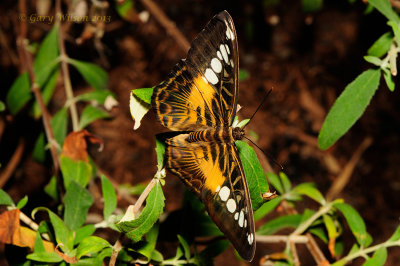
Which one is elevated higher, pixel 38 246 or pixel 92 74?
pixel 92 74

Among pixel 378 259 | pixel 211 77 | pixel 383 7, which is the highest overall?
pixel 383 7

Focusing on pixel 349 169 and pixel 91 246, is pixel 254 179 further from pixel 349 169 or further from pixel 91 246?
pixel 349 169

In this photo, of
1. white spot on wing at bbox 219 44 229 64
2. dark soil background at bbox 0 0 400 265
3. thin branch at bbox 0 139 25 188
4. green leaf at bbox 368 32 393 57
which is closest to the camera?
white spot on wing at bbox 219 44 229 64

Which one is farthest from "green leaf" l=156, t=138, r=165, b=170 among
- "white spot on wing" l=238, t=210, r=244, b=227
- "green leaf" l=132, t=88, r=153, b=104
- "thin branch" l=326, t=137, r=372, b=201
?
"thin branch" l=326, t=137, r=372, b=201

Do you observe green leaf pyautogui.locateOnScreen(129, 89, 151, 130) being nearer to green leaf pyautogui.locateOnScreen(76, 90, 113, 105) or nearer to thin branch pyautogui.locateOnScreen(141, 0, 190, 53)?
green leaf pyautogui.locateOnScreen(76, 90, 113, 105)

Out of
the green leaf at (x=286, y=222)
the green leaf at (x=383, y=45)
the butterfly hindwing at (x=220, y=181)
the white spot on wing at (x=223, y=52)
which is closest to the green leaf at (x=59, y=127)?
the butterfly hindwing at (x=220, y=181)

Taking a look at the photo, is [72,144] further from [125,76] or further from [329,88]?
[329,88]

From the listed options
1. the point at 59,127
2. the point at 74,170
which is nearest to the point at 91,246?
the point at 74,170
